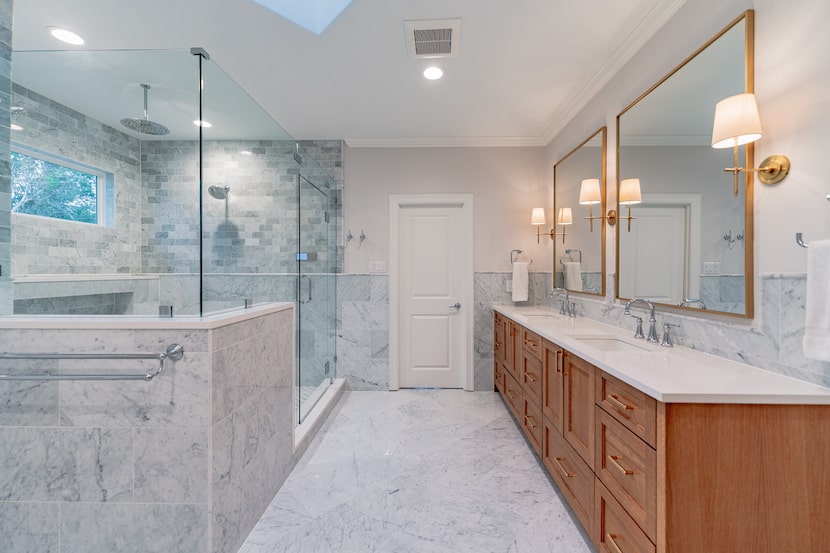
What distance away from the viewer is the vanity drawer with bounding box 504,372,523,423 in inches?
106

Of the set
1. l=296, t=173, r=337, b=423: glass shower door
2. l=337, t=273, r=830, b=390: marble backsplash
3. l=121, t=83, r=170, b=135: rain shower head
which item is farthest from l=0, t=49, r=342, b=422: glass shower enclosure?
l=337, t=273, r=830, b=390: marble backsplash

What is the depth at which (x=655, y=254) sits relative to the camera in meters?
1.97

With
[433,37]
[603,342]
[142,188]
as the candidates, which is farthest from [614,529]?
[142,188]

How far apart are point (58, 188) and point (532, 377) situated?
112 inches

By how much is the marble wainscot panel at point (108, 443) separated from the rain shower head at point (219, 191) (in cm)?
64

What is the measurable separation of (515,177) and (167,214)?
304 centimetres

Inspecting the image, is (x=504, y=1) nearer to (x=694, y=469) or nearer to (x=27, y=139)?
(x=694, y=469)

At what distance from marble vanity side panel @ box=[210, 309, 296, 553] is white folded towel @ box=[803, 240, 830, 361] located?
1.94 m

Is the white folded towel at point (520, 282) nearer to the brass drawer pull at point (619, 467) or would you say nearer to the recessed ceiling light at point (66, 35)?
the brass drawer pull at point (619, 467)

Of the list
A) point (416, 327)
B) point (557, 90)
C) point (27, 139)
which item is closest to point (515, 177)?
point (557, 90)

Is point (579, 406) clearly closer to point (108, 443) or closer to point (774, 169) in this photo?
point (774, 169)

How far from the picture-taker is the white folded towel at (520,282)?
355 cm

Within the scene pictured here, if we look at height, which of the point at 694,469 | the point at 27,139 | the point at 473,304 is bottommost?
the point at 694,469

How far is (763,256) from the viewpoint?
1341 mm
